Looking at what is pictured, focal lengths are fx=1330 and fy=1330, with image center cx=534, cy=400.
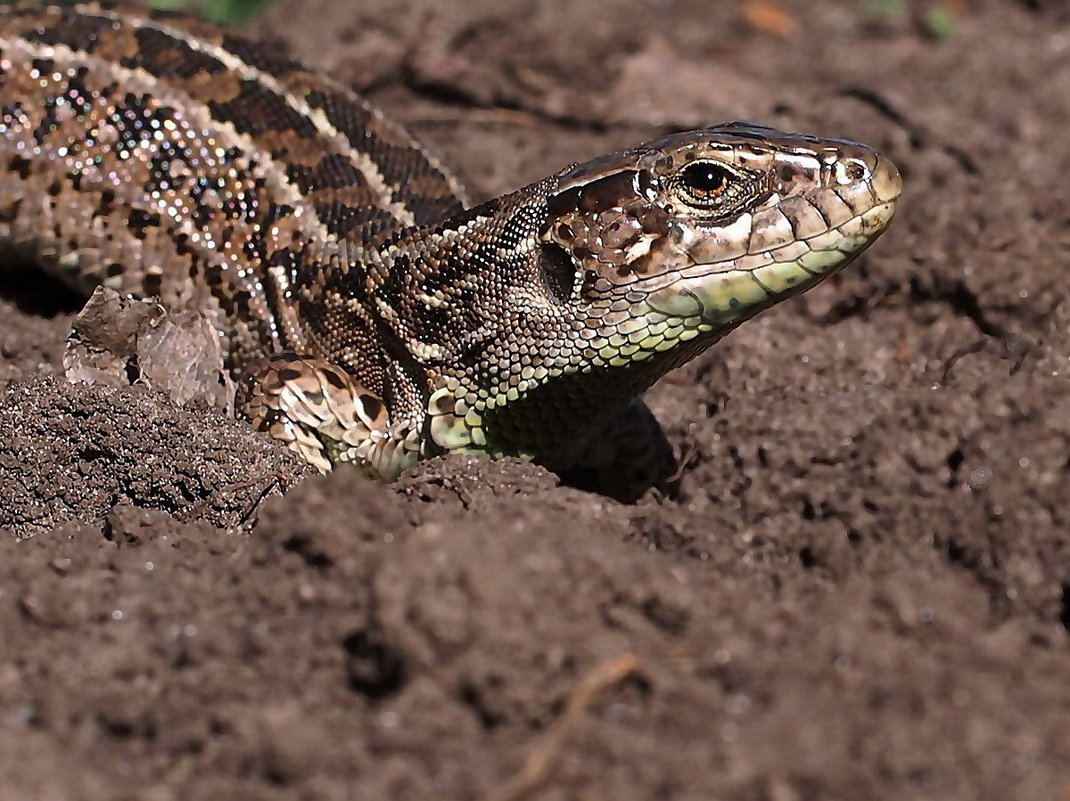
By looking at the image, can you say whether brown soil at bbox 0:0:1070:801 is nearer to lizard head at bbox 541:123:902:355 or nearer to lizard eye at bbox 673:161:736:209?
lizard head at bbox 541:123:902:355

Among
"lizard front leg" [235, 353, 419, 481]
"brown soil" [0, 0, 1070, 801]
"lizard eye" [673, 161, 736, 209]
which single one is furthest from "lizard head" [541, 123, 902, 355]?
"lizard front leg" [235, 353, 419, 481]

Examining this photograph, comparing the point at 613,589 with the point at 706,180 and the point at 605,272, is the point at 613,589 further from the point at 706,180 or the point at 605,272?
the point at 706,180

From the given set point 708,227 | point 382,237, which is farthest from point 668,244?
point 382,237

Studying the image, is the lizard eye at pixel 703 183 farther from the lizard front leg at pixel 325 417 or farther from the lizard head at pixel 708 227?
the lizard front leg at pixel 325 417

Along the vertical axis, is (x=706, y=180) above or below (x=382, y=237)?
above

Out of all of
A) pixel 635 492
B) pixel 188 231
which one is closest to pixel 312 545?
pixel 635 492

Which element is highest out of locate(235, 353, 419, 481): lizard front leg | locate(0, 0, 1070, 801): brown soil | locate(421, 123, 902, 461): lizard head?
locate(421, 123, 902, 461): lizard head

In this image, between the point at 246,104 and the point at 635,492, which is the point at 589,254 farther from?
the point at 246,104
